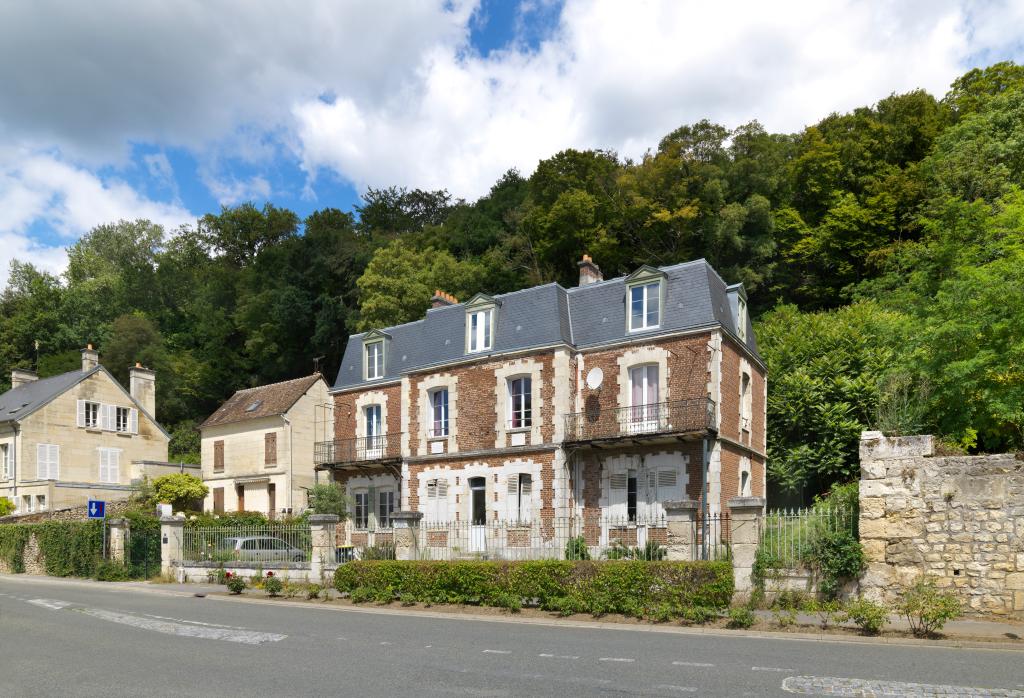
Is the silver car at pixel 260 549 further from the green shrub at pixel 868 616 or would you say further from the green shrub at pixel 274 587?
the green shrub at pixel 868 616

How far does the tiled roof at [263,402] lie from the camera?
36625 mm

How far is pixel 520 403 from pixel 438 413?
3343mm

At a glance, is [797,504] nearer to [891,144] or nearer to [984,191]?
[984,191]

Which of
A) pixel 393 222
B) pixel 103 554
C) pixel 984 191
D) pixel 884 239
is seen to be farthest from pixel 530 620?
pixel 393 222

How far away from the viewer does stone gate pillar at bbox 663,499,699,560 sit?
1493 cm

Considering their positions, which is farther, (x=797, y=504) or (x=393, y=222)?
(x=393, y=222)

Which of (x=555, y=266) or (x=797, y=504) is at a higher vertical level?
(x=555, y=266)

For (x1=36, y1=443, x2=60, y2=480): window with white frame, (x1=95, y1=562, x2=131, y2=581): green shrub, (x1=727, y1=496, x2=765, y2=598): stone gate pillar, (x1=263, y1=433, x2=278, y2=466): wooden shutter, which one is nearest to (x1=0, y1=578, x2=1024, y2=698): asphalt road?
(x1=727, y1=496, x2=765, y2=598): stone gate pillar

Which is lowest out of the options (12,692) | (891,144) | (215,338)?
(12,692)

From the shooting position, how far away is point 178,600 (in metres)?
18.8

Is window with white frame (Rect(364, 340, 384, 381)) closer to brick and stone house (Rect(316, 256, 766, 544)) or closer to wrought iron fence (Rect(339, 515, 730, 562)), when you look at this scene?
brick and stone house (Rect(316, 256, 766, 544))

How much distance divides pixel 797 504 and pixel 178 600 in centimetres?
1914

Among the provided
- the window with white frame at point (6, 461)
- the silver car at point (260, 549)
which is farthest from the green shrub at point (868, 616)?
the window with white frame at point (6, 461)

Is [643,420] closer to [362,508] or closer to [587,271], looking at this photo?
[587,271]
